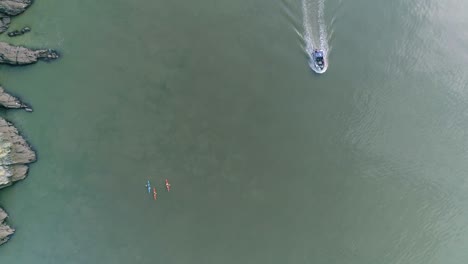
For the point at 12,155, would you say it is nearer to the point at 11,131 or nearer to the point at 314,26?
the point at 11,131

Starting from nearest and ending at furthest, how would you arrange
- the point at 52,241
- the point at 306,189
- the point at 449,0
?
the point at 52,241 → the point at 306,189 → the point at 449,0

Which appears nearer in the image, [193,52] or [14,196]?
[14,196]

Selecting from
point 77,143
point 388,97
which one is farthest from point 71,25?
point 388,97

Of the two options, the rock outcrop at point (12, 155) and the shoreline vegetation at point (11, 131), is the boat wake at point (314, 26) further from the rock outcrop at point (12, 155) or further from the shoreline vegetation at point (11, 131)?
the rock outcrop at point (12, 155)

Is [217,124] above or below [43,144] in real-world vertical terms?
above

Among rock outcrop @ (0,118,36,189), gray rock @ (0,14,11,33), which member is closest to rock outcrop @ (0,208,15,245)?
rock outcrop @ (0,118,36,189)

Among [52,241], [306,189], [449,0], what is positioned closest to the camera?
[52,241]

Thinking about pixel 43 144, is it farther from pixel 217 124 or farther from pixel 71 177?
pixel 217 124

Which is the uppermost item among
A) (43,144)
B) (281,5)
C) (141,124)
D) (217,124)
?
(281,5)
